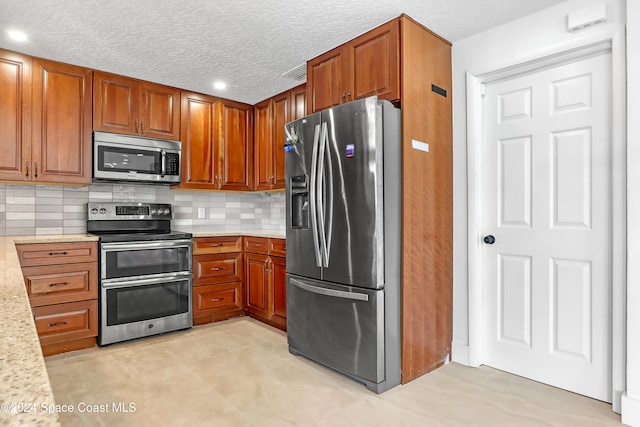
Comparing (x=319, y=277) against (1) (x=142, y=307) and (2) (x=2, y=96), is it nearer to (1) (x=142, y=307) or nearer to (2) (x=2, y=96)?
(1) (x=142, y=307)

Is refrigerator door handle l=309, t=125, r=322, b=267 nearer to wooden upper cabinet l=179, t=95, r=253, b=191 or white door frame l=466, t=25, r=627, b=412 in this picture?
white door frame l=466, t=25, r=627, b=412

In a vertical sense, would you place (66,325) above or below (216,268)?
below

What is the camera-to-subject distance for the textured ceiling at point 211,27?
2.36 meters

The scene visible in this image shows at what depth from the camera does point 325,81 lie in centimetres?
301

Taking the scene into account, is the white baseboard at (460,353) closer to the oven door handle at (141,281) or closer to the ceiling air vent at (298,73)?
the oven door handle at (141,281)

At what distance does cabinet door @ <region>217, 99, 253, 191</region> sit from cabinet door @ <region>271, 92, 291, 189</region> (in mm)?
417

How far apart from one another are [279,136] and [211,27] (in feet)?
4.94

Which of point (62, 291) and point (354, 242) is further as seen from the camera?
point (62, 291)

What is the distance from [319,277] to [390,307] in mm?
549

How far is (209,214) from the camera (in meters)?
4.47

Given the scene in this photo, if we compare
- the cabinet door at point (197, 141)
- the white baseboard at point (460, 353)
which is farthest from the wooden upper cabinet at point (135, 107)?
the white baseboard at point (460, 353)

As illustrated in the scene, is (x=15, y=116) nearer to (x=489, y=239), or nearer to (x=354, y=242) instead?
(x=354, y=242)

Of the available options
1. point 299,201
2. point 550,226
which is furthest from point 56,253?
point 550,226
